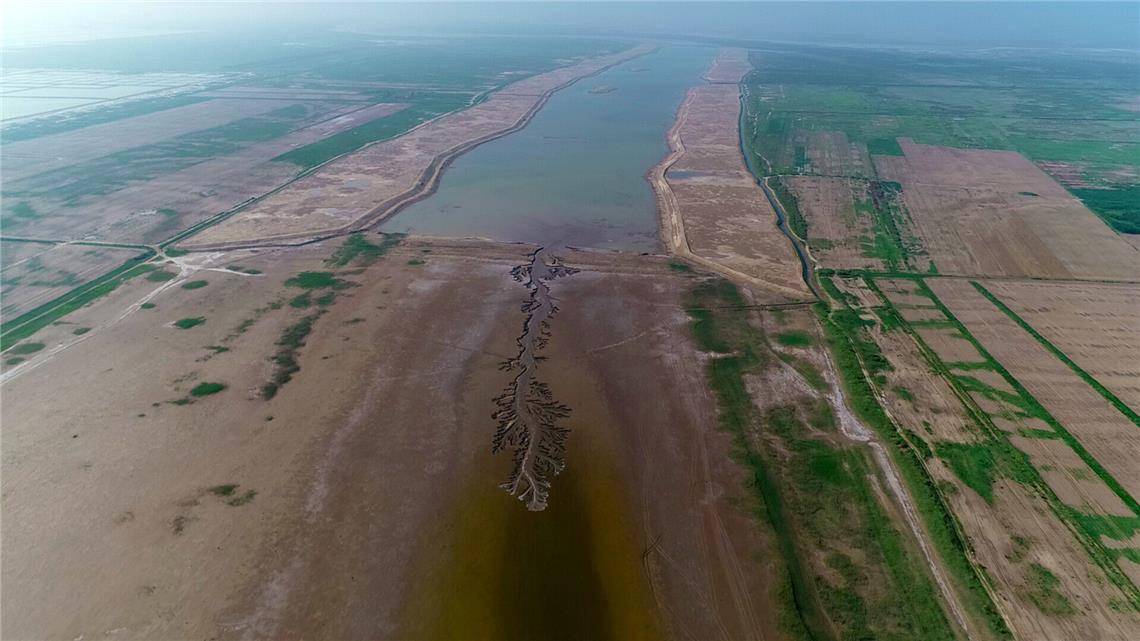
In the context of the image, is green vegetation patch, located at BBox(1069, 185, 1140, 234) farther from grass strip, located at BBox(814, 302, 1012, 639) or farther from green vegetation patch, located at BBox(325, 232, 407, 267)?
green vegetation patch, located at BBox(325, 232, 407, 267)

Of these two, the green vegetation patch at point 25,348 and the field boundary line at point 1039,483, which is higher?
the green vegetation patch at point 25,348

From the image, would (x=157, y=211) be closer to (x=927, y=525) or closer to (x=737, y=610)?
(x=737, y=610)

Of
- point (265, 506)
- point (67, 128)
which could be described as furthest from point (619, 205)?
point (67, 128)

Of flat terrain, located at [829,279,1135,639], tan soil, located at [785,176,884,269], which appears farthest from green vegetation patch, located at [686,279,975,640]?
tan soil, located at [785,176,884,269]

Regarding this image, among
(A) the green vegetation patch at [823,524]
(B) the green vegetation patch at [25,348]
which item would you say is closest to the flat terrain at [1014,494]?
(A) the green vegetation patch at [823,524]

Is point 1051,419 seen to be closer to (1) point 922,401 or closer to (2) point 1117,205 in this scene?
(1) point 922,401

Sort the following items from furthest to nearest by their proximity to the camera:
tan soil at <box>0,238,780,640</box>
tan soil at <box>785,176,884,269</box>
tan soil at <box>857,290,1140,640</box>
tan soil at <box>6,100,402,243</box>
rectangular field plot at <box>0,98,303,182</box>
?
rectangular field plot at <box>0,98,303,182</box> → tan soil at <box>6,100,402,243</box> → tan soil at <box>785,176,884,269</box> → tan soil at <box>0,238,780,640</box> → tan soil at <box>857,290,1140,640</box>

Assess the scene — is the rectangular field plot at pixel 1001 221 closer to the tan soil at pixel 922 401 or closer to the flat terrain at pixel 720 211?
the flat terrain at pixel 720 211

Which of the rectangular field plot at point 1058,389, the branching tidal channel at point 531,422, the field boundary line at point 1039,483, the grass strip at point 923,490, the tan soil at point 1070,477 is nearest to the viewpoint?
the grass strip at point 923,490
